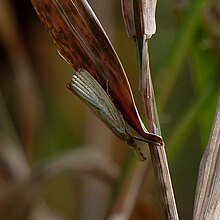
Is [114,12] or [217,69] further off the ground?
[114,12]

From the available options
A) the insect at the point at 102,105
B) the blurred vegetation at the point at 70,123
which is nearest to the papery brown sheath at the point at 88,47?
the insect at the point at 102,105

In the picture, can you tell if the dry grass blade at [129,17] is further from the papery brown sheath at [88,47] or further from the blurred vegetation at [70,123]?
the blurred vegetation at [70,123]

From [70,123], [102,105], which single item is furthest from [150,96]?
[70,123]

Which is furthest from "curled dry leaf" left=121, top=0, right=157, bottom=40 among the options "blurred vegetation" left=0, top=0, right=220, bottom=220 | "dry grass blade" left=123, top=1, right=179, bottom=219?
"blurred vegetation" left=0, top=0, right=220, bottom=220

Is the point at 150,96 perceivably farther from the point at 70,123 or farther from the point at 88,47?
the point at 70,123

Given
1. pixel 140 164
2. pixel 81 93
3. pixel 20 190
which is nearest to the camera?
pixel 81 93

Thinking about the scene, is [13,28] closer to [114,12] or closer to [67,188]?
[114,12]

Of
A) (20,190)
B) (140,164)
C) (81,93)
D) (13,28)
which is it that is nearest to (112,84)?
(81,93)
